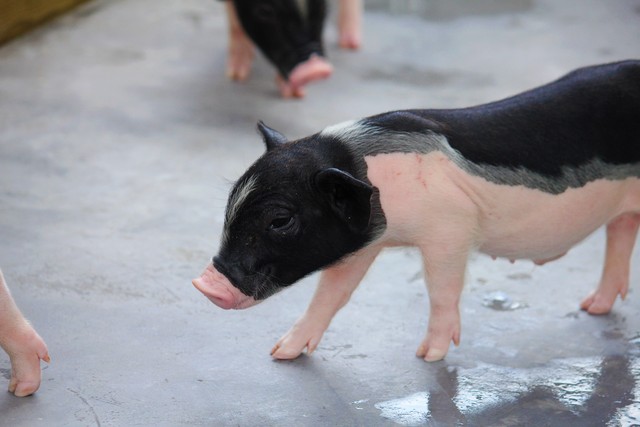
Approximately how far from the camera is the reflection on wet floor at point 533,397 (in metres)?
2.59

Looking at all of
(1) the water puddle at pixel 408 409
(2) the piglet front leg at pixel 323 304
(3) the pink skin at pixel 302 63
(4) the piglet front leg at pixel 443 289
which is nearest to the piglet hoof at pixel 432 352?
(4) the piglet front leg at pixel 443 289

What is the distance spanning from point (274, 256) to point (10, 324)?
0.63 meters

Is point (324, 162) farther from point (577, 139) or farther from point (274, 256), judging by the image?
point (577, 139)

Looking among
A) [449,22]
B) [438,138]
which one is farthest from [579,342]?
[449,22]

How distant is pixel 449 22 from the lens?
6039mm

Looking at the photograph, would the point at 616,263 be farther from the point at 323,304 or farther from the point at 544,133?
the point at 323,304

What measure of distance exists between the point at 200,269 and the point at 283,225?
86cm

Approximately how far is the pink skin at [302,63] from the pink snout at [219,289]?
7.49 feet

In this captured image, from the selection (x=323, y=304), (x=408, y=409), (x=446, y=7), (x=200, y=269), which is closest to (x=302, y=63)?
(x=200, y=269)

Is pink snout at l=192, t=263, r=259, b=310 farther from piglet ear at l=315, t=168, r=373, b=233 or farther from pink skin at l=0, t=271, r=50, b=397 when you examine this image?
pink skin at l=0, t=271, r=50, b=397

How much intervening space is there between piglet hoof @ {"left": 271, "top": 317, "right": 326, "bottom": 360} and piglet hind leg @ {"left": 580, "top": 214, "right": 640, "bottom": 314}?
2.87ft

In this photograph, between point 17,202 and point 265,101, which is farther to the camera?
point 265,101

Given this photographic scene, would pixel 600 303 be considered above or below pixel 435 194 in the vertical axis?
below

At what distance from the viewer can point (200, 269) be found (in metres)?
3.34
